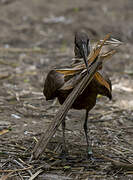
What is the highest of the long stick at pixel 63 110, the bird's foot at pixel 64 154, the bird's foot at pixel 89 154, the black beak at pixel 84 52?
the black beak at pixel 84 52

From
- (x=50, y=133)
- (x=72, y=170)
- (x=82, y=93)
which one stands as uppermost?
(x=82, y=93)

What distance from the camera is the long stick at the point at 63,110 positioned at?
3350 mm

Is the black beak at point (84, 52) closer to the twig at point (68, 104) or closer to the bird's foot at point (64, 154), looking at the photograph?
the twig at point (68, 104)

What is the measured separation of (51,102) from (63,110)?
7.36ft

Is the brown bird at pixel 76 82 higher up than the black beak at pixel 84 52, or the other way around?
the black beak at pixel 84 52

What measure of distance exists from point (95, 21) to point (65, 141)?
254 inches

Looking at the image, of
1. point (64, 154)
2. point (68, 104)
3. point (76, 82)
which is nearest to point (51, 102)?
point (64, 154)

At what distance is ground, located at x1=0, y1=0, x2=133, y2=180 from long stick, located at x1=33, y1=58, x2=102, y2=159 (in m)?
0.39

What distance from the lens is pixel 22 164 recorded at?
3711 mm

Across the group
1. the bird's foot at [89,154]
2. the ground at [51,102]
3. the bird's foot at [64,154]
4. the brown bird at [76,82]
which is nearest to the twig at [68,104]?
the brown bird at [76,82]

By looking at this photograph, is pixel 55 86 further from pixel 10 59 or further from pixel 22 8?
pixel 22 8

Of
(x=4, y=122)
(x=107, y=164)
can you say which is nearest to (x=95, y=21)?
(x=4, y=122)

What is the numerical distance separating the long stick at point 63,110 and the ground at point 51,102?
39 centimetres

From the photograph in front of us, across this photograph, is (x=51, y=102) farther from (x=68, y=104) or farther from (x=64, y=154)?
(x=68, y=104)
